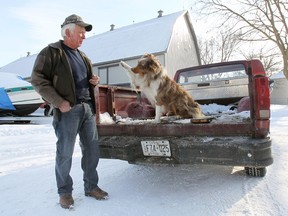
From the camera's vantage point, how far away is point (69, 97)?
9.54 ft

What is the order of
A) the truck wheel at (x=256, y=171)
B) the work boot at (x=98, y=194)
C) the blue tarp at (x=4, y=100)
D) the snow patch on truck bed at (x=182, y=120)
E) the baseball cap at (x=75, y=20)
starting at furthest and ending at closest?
the blue tarp at (x=4, y=100), the truck wheel at (x=256, y=171), the snow patch on truck bed at (x=182, y=120), the work boot at (x=98, y=194), the baseball cap at (x=75, y=20)

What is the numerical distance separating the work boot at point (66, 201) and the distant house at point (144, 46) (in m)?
14.5

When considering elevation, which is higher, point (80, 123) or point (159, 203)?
point (80, 123)

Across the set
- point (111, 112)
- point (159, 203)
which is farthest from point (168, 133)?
point (111, 112)

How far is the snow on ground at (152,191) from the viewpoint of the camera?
279 cm

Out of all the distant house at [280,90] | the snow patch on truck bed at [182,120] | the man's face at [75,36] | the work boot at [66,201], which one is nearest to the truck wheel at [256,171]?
the snow patch on truck bed at [182,120]

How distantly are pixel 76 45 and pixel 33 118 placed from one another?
10475 mm

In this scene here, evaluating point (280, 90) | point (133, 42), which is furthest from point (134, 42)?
point (280, 90)

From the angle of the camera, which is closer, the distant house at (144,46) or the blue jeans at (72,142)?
the blue jeans at (72,142)

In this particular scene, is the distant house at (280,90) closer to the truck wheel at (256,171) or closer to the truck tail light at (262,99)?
the truck wheel at (256,171)

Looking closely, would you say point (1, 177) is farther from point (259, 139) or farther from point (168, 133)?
point (259, 139)

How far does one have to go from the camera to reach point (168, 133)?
3262 mm

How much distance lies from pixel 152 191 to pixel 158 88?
1.37m

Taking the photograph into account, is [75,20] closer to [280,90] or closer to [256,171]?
[256,171]
